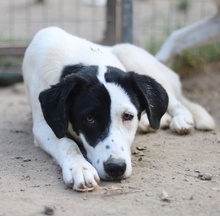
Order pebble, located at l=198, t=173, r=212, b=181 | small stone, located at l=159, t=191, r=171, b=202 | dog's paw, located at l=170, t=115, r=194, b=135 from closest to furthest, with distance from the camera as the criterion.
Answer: small stone, located at l=159, t=191, r=171, b=202, pebble, located at l=198, t=173, r=212, b=181, dog's paw, located at l=170, t=115, r=194, b=135

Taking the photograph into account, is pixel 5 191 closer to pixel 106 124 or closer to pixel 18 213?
pixel 18 213

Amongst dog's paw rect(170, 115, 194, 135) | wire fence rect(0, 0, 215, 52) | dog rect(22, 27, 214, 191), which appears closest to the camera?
dog rect(22, 27, 214, 191)

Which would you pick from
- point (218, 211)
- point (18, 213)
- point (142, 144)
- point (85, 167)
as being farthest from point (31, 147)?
point (218, 211)

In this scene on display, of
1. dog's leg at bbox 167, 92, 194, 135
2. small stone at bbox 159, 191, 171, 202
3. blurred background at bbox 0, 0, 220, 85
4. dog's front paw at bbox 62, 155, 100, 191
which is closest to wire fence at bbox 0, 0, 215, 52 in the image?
blurred background at bbox 0, 0, 220, 85

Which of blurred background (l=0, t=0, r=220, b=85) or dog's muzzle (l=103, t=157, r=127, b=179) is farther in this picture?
blurred background (l=0, t=0, r=220, b=85)

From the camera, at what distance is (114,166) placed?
3.18 m

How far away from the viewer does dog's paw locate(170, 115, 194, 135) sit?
446 centimetres

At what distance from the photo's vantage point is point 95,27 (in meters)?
7.95

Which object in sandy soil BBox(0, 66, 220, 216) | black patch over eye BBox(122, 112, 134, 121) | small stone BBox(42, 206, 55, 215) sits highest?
black patch over eye BBox(122, 112, 134, 121)

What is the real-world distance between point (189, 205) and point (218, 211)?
0.48 feet

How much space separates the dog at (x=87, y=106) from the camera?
3.26 m

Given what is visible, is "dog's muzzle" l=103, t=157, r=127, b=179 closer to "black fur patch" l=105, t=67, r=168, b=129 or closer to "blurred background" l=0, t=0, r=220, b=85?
"black fur patch" l=105, t=67, r=168, b=129

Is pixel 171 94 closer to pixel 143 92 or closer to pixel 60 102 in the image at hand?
pixel 143 92

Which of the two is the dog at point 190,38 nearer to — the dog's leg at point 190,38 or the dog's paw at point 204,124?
the dog's leg at point 190,38
